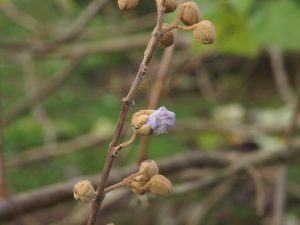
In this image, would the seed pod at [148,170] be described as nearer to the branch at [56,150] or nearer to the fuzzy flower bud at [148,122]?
the fuzzy flower bud at [148,122]

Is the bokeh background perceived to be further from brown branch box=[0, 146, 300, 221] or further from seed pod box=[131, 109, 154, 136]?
seed pod box=[131, 109, 154, 136]

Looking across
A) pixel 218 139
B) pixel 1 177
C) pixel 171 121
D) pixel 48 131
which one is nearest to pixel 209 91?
pixel 218 139

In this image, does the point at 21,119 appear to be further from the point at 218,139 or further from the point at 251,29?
the point at 251,29

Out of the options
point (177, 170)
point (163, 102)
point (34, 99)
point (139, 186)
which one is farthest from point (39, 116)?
point (139, 186)

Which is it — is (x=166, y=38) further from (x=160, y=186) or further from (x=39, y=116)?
(x=39, y=116)

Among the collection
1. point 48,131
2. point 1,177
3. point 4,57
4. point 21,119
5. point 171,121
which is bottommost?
point 171,121

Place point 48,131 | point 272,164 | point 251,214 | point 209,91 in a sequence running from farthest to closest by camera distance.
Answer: point 209,91 < point 48,131 < point 251,214 < point 272,164
